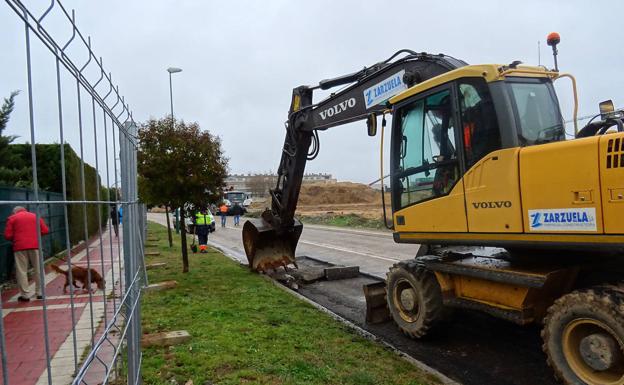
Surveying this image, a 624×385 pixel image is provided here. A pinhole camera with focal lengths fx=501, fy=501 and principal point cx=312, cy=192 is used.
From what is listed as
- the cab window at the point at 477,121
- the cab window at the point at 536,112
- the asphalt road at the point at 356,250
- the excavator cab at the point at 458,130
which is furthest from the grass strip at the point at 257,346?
the asphalt road at the point at 356,250

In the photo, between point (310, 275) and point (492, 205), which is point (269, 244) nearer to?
point (310, 275)

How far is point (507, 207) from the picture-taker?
196 inches

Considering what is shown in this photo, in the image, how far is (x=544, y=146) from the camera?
4.66 m

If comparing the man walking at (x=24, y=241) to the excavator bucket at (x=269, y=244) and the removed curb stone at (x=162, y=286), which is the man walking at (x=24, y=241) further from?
the excavator bucket at (x=269, y=244)

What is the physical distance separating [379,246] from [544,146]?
12.6 meters

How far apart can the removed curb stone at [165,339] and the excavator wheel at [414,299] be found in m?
2.70

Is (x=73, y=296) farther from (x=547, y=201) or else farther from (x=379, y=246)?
(x=379, y=246)

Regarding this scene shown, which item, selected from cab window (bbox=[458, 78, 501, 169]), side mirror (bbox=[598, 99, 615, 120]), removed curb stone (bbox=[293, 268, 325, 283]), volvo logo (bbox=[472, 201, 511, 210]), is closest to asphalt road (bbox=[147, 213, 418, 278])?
removed curb stone (bbox=[293, 268, 325, 283])

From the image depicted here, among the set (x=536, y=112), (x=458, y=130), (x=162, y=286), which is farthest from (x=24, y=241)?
(x=162, y=286)

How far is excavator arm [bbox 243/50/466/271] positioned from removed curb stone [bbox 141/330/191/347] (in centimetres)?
420

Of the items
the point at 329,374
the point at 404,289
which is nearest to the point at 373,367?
the point at 329,374

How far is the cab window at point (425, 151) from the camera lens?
574 cm

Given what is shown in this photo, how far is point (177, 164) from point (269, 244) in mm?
2696

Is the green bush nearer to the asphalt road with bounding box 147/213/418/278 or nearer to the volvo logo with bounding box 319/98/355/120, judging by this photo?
the volvo logo with bounding box 319/98/355/120
